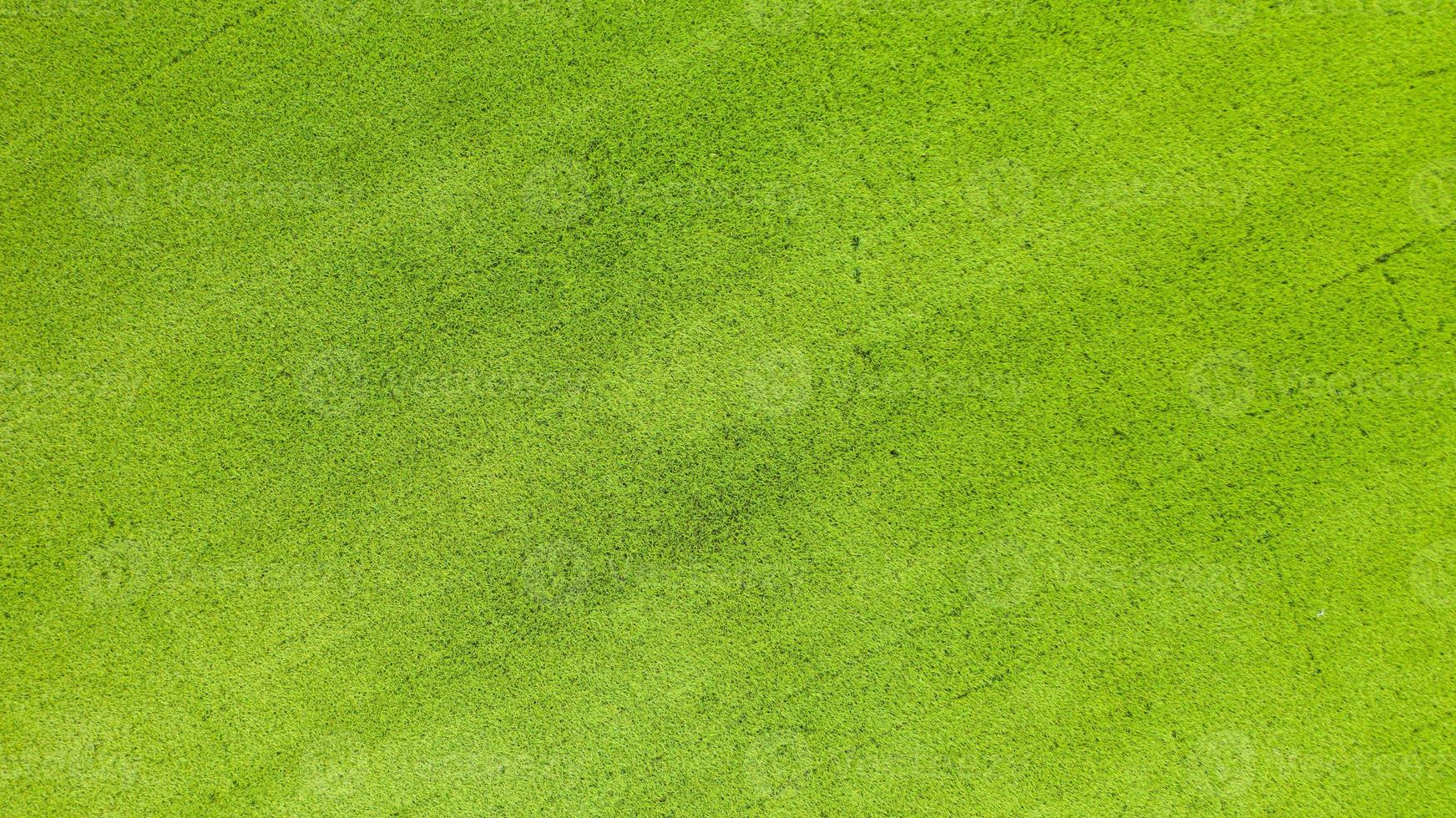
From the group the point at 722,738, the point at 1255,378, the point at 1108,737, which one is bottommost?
the point at 1108,737

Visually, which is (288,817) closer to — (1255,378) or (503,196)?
(503,196)

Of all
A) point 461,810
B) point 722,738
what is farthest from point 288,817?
point 722,738

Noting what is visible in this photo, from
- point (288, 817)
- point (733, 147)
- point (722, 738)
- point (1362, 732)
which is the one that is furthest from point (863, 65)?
point (288, 817)

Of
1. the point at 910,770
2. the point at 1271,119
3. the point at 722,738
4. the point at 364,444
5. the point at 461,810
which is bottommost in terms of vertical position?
the point at 910,770

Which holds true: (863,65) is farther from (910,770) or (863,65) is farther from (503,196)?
(910,770)

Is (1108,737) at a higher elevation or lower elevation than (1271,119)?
lower

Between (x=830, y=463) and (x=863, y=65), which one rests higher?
(x=863, y=65)
